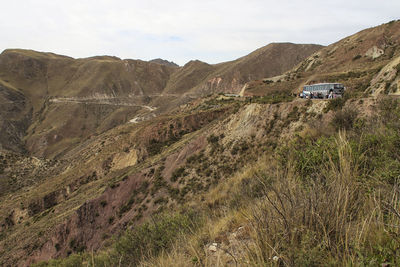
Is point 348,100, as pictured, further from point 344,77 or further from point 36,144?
point 36,144

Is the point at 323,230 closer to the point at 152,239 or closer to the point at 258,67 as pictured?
the point at 152,239

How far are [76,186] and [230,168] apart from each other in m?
26.8

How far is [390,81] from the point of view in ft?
66.7

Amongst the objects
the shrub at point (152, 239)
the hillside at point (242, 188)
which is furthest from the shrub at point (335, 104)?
the shrub at point (152, 239)

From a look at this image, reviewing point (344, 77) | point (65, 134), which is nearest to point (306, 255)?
point (344, 77)

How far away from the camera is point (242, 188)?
19.1 ft

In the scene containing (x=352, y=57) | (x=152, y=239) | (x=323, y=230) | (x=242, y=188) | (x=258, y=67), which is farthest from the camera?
(x=258, y=67)

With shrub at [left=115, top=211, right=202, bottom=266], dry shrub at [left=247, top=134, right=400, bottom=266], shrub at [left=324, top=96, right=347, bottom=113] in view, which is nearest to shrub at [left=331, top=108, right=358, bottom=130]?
shrub at [left=324, top=96, right=347, bottom=113]

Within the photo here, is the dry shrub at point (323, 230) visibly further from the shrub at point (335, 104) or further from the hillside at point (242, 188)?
the shrub at point (335, 104)

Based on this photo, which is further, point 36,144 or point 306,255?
point 36,144

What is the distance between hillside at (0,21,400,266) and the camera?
252 centimetres

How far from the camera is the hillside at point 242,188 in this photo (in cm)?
252

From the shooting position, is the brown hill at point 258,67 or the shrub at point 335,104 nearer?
the shrub at point 335,104

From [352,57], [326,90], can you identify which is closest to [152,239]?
[326,90]
